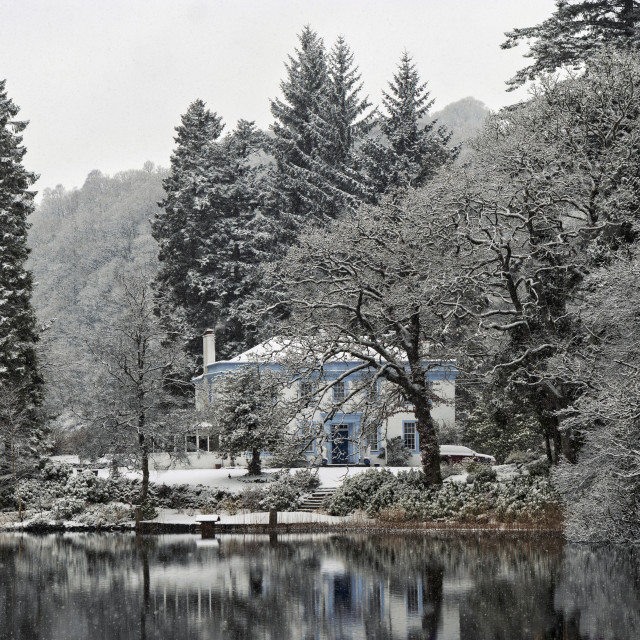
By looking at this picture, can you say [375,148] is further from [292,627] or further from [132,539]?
[292,627]

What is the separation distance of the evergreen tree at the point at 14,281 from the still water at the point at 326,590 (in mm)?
10978

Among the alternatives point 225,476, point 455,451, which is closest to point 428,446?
point 225,476

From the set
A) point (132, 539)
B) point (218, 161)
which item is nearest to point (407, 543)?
point (132, 539)

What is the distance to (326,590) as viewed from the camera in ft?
58.4

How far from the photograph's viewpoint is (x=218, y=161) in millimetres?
57531

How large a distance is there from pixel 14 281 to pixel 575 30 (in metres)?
24.4

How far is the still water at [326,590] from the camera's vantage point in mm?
14484

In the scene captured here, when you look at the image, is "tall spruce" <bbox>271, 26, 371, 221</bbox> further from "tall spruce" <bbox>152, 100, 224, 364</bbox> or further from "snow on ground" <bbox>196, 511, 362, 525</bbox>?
"snow on ground" <bbox>196, 511, 362, 525</bbox>

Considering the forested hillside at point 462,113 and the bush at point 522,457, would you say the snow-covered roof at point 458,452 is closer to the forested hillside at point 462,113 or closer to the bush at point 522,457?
the bush at point 522,457

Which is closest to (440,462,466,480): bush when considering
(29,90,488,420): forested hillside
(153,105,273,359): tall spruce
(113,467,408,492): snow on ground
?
(113,467,408,492): snow on ground

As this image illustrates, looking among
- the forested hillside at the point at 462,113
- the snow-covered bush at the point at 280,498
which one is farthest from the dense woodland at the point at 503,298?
the forested hillside at the point at 462,113

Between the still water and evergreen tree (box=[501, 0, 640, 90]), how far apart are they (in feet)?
70.2

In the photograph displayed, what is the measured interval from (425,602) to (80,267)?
70001mm

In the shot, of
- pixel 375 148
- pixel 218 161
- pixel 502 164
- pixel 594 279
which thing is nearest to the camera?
pixel 594 279
